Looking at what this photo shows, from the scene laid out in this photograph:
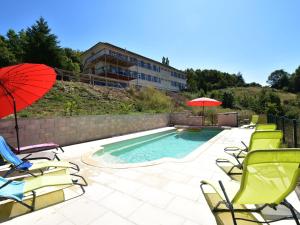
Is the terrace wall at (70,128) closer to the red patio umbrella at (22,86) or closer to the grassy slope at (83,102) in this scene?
the grassy slope at (83,102)

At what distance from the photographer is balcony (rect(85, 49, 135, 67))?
28781mm

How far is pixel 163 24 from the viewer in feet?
43.5

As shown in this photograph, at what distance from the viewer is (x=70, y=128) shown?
9.13 meters

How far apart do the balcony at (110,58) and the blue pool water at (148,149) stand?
19860 millimetres

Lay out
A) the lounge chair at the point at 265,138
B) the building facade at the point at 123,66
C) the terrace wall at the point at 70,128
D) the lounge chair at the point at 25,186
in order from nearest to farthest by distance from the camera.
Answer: the lounge chair at the point at 25,186 → the lounge chair at the point at 265,138 → the terrace wall at the point at 70,128 → the building facade at the point at 123,66

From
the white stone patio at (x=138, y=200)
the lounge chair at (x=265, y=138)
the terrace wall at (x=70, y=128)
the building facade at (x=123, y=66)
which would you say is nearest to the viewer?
the white stone patio at (x=138, y=200)

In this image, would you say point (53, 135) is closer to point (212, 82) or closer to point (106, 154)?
point (106, 154)

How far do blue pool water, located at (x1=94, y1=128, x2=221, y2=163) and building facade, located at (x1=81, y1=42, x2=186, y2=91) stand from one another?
15.3 metres

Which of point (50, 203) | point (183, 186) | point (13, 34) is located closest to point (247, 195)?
point (183, 186)

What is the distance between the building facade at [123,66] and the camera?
2934 centimetres

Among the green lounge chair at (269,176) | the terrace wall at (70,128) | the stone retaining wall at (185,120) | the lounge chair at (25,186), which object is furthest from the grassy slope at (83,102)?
the green lounge chair at (269,176)

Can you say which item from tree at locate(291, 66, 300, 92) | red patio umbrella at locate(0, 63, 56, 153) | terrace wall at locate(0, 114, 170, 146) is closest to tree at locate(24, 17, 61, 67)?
terrace wall at locate(0, 114, 170, 146)

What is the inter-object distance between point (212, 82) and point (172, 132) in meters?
55.4

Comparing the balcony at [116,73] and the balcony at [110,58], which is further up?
the balcony at [110,58]
